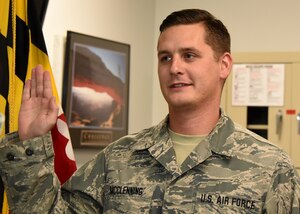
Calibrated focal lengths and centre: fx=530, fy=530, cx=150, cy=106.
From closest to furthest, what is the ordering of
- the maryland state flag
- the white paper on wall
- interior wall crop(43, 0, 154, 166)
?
the maryland state flag, interior wall crop(43, 0, 154, 166), the white paper on wall

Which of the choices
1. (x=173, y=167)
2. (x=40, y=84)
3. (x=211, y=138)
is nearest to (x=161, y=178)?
(x=173, y=167)

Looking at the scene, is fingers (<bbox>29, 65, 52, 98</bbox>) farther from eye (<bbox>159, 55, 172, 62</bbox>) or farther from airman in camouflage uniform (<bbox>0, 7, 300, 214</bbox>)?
eye (<bbox>159, 55, 172, 62</bbox>)

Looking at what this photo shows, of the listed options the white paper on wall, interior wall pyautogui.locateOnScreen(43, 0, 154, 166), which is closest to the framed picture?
interior wall pyautogui.locateOnScreen(43, 0, 154, 166)

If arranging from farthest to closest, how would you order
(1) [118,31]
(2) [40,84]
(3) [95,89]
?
(1) [118,31] < (3) [95,89] < (2) [40,84]

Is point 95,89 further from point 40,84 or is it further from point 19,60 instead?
point 40,84

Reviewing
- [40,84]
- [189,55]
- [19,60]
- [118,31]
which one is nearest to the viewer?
[40,84]

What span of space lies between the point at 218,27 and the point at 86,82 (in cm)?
132

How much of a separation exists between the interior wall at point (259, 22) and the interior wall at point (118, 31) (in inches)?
17.3

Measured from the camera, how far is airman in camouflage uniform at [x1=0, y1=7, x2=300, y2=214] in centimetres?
146

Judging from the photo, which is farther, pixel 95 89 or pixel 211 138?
pixel 95 89

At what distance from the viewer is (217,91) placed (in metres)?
1.66

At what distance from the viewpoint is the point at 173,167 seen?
61.2 inches

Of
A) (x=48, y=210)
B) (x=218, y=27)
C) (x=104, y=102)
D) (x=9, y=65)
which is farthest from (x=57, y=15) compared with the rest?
(x=48, y=210)

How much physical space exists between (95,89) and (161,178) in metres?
1.44
